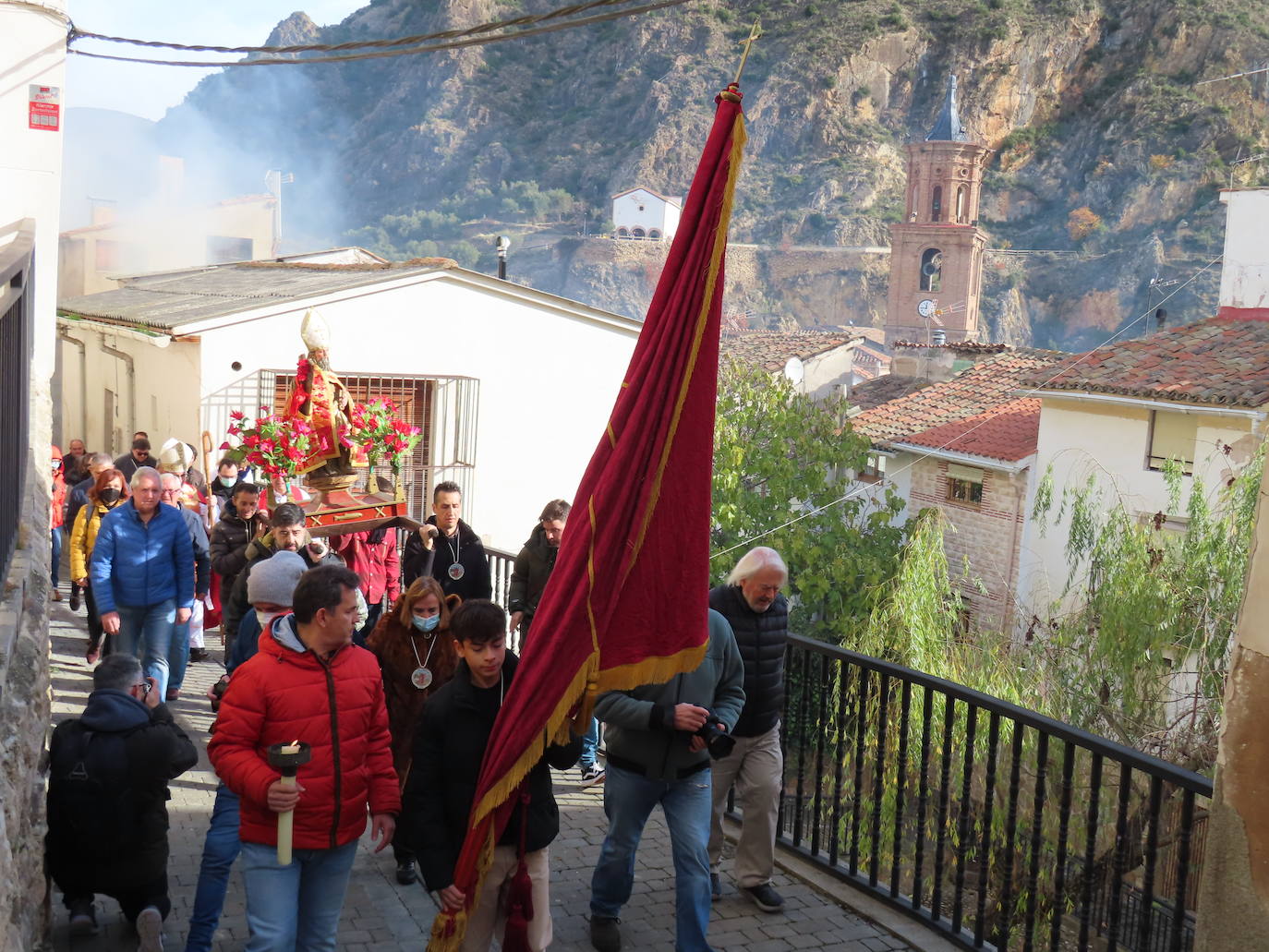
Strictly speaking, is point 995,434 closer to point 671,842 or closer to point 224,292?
→ point 224,292

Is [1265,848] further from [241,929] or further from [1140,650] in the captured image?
[1140,650]

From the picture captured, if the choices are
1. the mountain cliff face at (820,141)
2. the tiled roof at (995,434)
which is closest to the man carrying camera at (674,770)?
the tiled roof at (995,434)

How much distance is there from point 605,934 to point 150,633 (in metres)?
3.92

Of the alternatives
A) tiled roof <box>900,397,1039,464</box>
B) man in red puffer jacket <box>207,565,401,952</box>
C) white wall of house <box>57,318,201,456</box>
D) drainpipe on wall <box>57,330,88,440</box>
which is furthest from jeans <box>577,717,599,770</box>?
tiled roof <box>900,397,1039,464</box>

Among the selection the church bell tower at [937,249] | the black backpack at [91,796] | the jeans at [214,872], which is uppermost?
the church bell tower at [937,249]

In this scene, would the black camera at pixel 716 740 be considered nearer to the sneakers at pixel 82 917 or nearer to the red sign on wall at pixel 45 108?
the sneakers at pixel 82 917

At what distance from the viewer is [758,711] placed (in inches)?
212

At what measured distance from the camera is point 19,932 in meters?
3.57

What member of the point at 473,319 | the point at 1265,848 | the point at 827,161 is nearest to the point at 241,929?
the point at 1265,848

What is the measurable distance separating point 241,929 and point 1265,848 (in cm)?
371

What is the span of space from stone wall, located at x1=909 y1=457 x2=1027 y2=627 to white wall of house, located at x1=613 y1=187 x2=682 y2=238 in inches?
2929

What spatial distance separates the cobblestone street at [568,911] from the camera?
498 cm

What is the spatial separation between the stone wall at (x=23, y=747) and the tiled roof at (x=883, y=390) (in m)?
36.5

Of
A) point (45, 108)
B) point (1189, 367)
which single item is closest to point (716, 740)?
point (45, 108)
